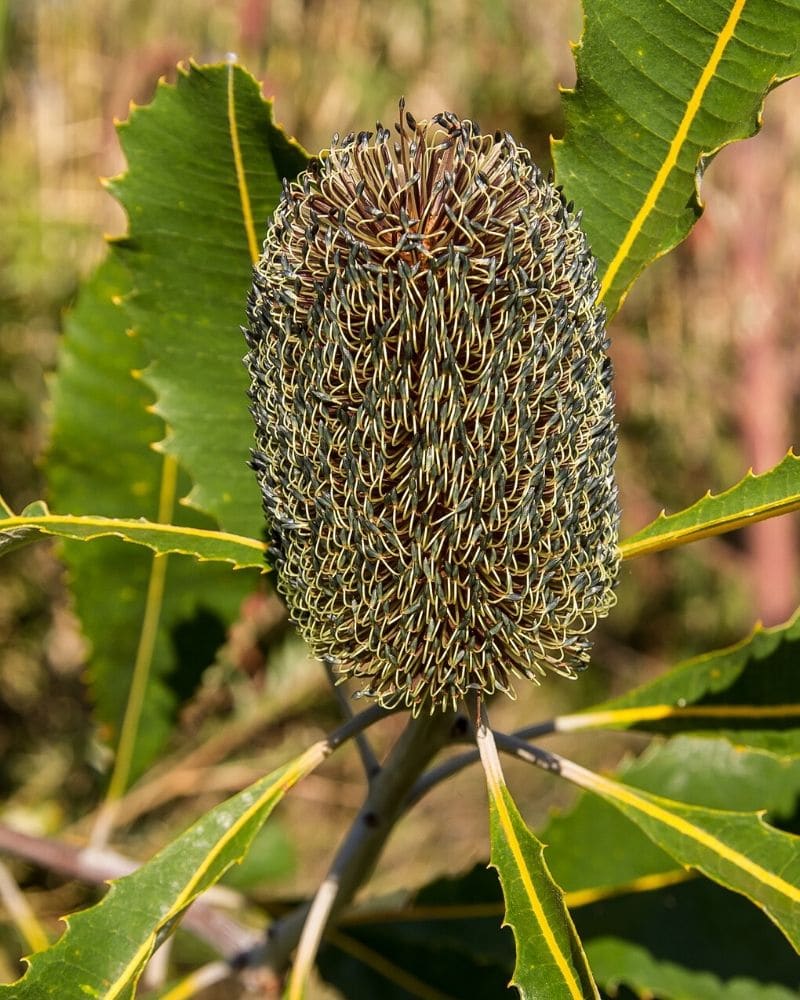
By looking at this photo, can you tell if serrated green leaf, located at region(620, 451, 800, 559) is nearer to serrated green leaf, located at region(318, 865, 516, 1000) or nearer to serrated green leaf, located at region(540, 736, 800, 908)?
serrated green leaf, located at region(540, 736, 800, 908)

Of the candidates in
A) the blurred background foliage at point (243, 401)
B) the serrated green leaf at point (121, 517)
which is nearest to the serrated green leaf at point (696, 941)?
the serrated green leaf at point (121, 517)

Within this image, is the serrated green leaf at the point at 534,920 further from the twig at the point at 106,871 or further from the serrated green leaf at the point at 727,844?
the twig at the point at 106,871

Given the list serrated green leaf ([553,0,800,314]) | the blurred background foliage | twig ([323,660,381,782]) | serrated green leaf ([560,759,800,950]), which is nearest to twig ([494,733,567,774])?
serrated green leaf ([560,759,800,950])

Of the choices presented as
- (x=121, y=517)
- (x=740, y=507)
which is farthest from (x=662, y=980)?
(x=121, y=517)

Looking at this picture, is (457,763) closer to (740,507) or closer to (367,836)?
(367,836)

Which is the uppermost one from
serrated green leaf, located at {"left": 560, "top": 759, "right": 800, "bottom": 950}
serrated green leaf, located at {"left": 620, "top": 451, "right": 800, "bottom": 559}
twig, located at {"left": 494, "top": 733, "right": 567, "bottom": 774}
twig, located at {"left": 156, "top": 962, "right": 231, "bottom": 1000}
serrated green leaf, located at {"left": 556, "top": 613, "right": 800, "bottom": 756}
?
serrated green leaf, located at {"left": 620, "top": 451, "right": 800, "bottom": 559}

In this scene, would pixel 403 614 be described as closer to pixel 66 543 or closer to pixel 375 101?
pixel 66 543

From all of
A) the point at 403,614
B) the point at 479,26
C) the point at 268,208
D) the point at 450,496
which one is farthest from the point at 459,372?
the point at 479,26
